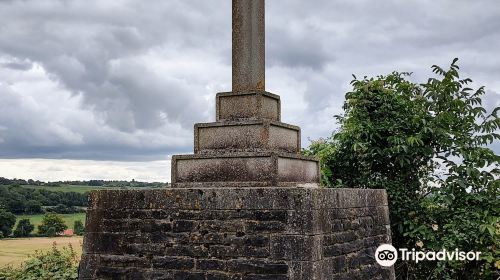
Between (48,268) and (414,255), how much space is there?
701 cm

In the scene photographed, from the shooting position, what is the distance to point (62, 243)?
12398 mm

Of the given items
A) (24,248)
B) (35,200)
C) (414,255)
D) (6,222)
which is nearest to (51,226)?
(6,222)

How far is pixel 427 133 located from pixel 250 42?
13.2ft

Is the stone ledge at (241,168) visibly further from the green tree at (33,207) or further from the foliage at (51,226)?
the green tree at (33,207)

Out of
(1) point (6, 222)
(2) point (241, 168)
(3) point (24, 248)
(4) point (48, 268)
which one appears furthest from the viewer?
(1) point (6, 222)

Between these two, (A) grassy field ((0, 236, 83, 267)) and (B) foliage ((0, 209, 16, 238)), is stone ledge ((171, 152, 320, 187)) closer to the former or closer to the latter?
(A) grassy field ((0, 236, 83, 267))

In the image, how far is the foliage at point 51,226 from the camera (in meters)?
15.3

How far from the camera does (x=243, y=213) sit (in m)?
6.29

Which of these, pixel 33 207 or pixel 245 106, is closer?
pixel 245 106

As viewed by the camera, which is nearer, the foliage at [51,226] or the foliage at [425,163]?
the foliage at [425,163]

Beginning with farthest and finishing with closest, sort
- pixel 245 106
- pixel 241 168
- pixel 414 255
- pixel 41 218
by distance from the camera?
pixel 41 218, pixel 414 255, pixel 245 106, pixel 241 168

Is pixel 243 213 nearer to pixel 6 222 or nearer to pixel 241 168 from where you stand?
pixel 241 168

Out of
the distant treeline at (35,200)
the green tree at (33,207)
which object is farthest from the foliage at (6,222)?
the green tree at (33,207)

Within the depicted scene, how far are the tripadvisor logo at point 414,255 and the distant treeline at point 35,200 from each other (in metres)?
9.50
